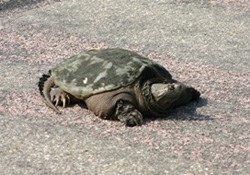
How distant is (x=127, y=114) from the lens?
4.64 m

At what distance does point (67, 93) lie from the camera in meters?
4.89

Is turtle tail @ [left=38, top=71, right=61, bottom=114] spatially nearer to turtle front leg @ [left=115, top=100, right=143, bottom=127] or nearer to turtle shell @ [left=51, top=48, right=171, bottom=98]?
turtle shell @ [left=51, top=48, right=171, bottom=98]

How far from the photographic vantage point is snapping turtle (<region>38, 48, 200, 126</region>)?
465 centimetres

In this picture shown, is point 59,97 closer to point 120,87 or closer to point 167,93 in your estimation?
point 120,87

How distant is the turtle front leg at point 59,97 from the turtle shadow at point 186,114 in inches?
24.1

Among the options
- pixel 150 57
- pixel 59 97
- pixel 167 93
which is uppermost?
pixel 167 93

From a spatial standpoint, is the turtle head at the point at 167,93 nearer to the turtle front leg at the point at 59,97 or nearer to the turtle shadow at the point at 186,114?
the turtle shadow at the point at 186,114

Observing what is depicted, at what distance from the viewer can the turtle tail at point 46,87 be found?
492 centimetres

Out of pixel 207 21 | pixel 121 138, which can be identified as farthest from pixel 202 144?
pixel 207 21

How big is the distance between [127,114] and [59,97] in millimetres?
586

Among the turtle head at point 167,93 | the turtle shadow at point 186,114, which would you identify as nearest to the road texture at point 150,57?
the turtle shadow at point 186,114

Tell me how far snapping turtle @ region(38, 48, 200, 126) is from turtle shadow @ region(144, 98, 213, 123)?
0.05 meters

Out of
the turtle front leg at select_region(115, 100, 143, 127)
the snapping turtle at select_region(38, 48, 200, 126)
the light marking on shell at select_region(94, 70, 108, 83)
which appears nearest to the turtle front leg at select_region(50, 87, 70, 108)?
the snapping turtle at select_region(38, 48, 200, 126)

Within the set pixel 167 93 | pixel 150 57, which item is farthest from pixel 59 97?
pixel 150 57
